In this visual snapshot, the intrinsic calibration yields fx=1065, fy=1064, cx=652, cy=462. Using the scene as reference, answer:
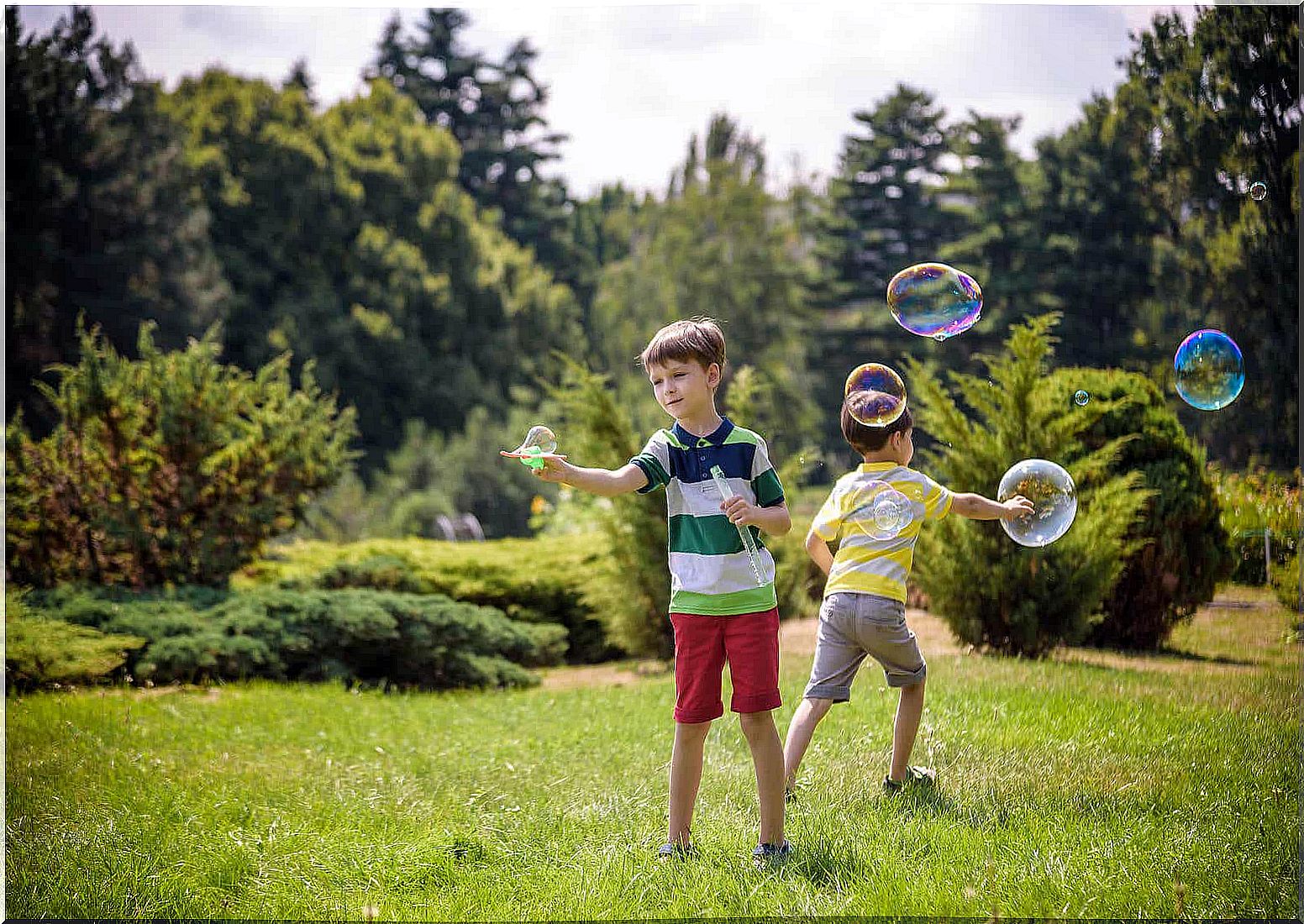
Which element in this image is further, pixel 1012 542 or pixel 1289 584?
pixel 1012 542

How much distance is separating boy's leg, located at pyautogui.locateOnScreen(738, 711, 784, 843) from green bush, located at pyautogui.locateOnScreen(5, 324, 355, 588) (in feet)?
19.1

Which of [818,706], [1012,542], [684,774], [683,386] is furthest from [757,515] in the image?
[1012,542]

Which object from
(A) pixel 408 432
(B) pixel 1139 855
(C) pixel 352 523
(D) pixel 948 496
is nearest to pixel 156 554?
(D) pixel 948 496

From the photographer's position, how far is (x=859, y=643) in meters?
3.69

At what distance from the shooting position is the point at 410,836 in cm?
373

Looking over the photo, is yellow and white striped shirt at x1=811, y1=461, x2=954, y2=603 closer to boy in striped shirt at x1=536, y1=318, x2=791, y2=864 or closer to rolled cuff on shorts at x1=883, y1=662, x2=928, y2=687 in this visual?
rolled cuff on shorts at x1=883, y1=662, x2=928, y2=687

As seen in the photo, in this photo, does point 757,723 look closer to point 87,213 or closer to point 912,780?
point 912,780

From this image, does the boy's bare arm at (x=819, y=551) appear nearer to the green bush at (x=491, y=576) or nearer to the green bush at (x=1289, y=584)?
the green bush at (x=1289, y=584)

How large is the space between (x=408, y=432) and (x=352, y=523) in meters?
4.95

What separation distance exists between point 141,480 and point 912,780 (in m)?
6.11

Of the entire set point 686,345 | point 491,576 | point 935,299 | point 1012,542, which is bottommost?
point 491,576

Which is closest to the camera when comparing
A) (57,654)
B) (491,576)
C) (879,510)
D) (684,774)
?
(684,774)

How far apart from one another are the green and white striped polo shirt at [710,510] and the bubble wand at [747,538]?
2 cm

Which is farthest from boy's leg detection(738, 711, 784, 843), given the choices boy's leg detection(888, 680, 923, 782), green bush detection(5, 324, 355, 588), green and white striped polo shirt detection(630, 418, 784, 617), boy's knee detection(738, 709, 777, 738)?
green bush detection(5, 324, 355, 588)
